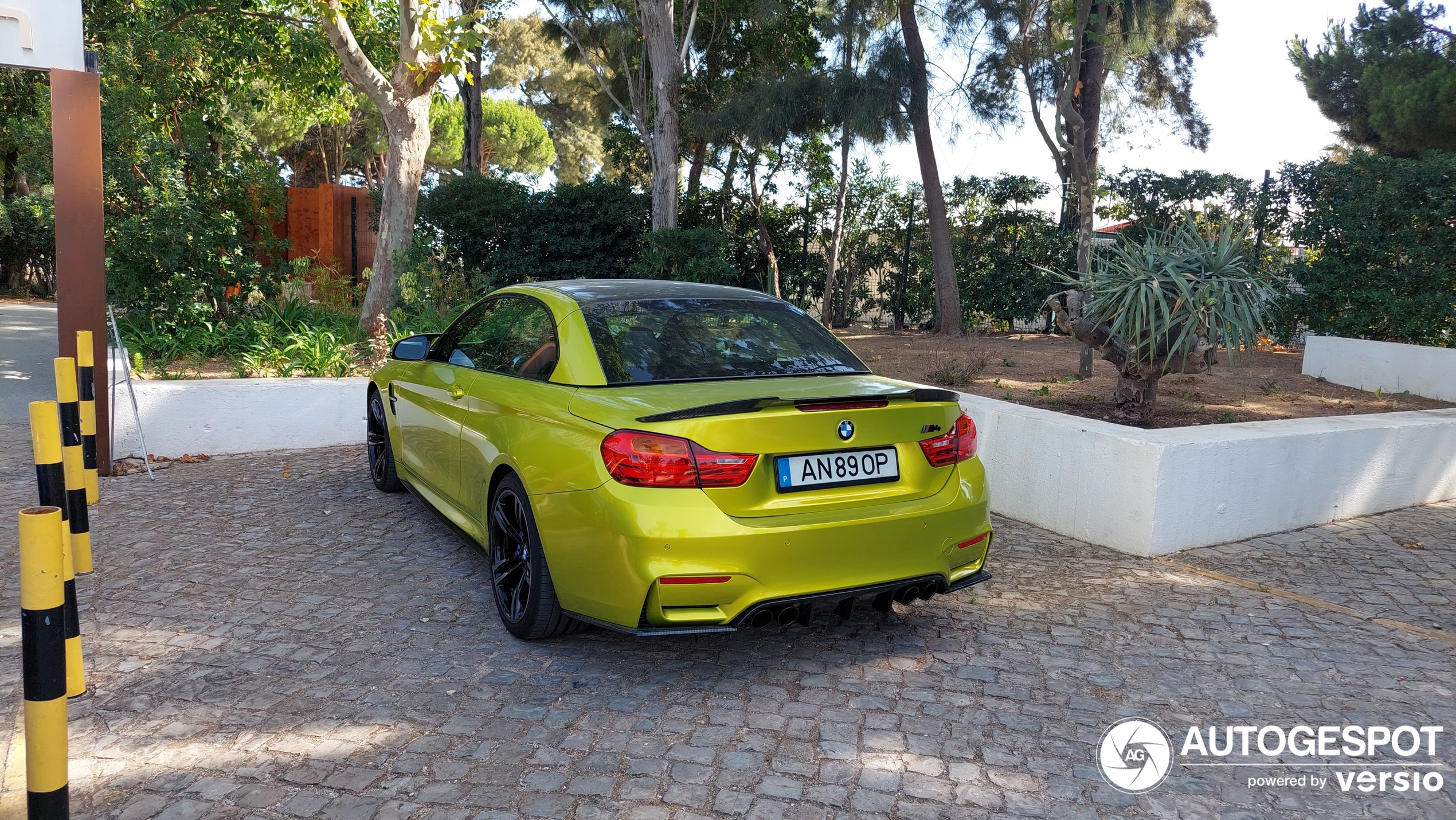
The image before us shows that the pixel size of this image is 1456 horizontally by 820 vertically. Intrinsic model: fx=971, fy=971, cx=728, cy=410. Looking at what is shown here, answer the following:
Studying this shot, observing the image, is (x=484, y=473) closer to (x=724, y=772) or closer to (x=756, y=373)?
(x=756, y=373)

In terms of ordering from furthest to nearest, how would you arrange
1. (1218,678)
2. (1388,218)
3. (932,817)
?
(1388,218), (1218,678), (932,817)

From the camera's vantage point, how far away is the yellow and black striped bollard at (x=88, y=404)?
5.91 metres

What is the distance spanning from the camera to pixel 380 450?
22.4 feet

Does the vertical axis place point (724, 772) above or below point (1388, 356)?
below

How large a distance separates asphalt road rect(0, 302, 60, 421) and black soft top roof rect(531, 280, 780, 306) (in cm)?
556

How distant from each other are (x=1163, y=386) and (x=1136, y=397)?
2069mm

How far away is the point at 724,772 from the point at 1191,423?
536 centimetres

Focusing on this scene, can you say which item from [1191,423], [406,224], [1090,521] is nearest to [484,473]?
[1090,521]

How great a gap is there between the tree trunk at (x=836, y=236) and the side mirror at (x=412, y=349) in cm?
1168

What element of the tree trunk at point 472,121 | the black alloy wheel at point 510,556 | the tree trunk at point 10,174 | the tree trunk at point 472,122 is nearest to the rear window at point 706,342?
the black alloy wheel at point 510,556

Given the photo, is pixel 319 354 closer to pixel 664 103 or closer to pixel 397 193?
pixel 397 193

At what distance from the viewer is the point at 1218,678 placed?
396 cm

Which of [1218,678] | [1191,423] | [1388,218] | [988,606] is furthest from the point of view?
[1388,218]

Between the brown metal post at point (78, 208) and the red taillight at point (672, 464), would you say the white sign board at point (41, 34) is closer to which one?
the brown metal post at point (78, 208)
